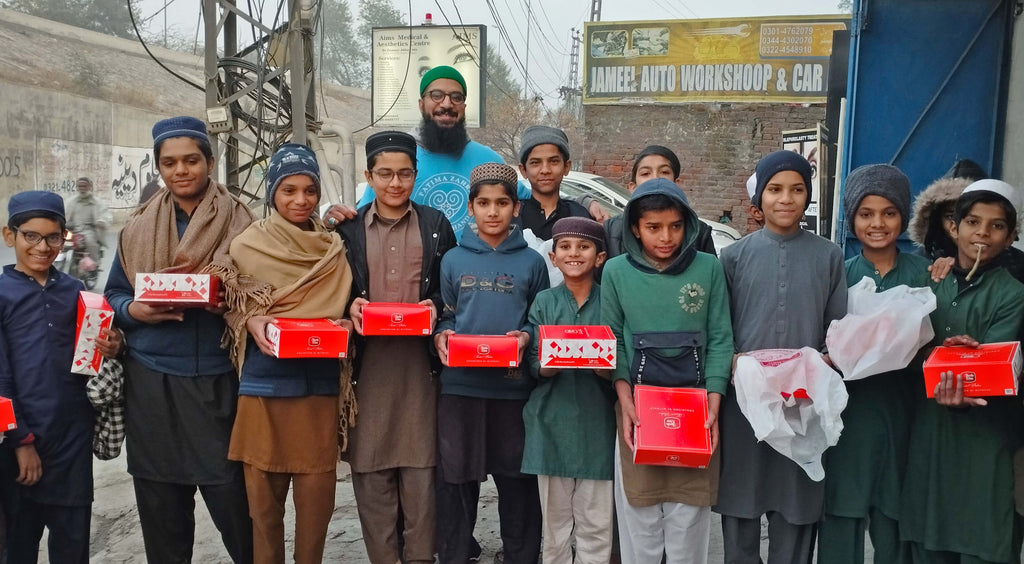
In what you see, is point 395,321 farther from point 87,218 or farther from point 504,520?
point 87,218

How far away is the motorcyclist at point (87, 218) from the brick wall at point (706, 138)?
397 inches

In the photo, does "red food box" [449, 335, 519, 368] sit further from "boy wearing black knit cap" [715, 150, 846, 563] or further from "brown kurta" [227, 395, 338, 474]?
"boy wearing black knit cap" [715, 150, 846, 563]

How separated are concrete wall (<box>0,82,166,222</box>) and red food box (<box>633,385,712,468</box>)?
35.7 ft

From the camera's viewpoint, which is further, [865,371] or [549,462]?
[549,462]

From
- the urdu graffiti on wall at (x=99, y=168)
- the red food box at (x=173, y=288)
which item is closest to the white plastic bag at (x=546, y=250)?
the red food box at (x=173, y=288)

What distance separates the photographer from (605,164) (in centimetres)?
1680

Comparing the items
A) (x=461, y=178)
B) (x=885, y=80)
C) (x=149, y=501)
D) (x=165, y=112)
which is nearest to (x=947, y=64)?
(x=885, y=80)

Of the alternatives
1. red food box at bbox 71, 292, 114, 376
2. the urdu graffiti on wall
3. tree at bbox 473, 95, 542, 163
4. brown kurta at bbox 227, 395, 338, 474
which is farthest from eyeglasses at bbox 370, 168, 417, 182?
tree at bbox 473, 95, 542, 163

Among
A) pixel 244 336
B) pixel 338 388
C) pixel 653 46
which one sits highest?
pixel 653 46

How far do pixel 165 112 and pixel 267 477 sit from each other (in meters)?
15.8

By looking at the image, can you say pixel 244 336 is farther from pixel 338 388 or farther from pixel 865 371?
pixel 865 371

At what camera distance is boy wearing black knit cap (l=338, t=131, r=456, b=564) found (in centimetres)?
321

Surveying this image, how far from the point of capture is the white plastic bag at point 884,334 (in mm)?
2654

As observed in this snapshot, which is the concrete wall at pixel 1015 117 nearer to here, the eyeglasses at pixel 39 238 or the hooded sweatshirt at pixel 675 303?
the hooded sweatshirt at pixel 675 303
